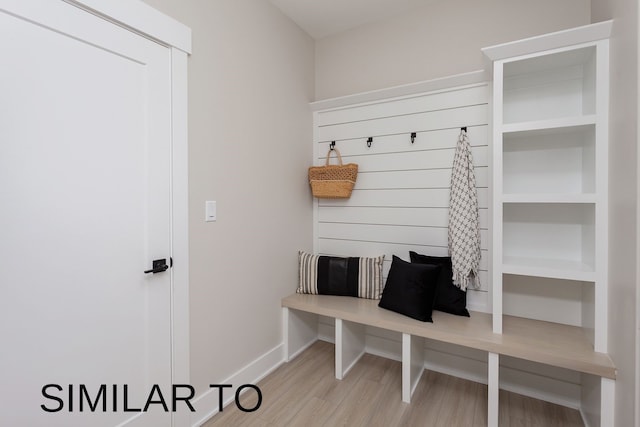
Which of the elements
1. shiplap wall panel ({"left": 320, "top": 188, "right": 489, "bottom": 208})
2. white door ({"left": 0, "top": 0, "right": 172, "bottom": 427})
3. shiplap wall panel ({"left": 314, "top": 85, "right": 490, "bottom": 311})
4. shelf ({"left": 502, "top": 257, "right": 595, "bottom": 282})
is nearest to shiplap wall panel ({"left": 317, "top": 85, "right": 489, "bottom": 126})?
shiplap wall panel ({"left": 314, "top": 85, "right": 490, "bottom": 311})

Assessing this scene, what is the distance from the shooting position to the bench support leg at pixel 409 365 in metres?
1.91

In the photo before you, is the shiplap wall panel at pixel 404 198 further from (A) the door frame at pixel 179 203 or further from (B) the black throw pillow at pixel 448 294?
(A) the door frame at pixel 179 203

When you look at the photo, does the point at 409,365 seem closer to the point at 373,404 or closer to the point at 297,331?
the point at 373,404

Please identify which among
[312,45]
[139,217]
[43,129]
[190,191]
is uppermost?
[312,45]

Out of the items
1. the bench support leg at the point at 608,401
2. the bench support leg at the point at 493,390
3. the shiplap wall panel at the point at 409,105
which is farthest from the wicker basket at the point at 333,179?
the bench support leg at the point at 608,401

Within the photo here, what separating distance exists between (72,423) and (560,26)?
3259 millimetres

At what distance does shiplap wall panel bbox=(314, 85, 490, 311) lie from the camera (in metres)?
2.09

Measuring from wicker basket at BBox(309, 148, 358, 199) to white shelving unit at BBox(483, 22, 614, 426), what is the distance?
101cm

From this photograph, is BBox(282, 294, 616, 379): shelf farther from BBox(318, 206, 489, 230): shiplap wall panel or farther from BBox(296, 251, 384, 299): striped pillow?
BBox(318, 206, 489, 230): shiplap wall panel

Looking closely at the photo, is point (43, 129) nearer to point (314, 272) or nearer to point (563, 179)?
point (314, 272)

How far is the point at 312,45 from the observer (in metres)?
2.77

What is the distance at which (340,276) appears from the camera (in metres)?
2.42

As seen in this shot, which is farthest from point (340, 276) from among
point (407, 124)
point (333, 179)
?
point (407, 124)

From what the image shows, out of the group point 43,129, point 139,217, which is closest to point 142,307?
point 139,217
